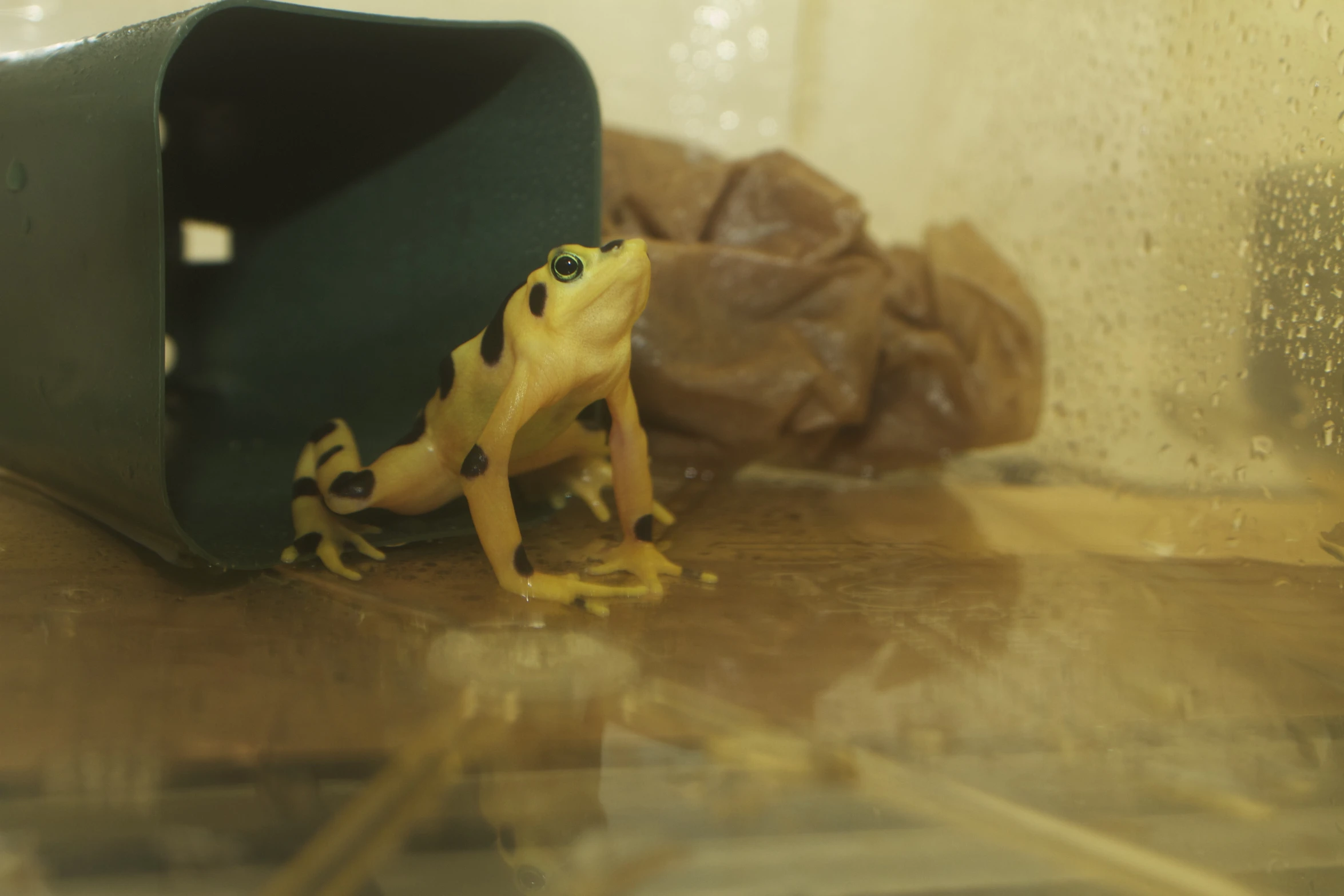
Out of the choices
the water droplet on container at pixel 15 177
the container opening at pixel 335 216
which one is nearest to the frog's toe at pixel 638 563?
the container opening at pixel 335 216

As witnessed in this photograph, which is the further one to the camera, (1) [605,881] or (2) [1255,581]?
(2) [1255,581]

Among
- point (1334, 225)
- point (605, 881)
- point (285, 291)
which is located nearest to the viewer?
point (605, 881)

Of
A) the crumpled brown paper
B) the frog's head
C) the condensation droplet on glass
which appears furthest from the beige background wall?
the frog's head

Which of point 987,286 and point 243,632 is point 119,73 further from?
point 987,286

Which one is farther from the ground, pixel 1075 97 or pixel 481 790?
pixel 1075 97

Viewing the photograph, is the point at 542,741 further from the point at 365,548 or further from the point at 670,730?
the point at 365,548

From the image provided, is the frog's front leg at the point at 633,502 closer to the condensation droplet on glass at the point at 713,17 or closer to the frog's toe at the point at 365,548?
the frog's toe at the point at 365,548

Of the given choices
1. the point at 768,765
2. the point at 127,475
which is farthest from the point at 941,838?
the point at 127,475
